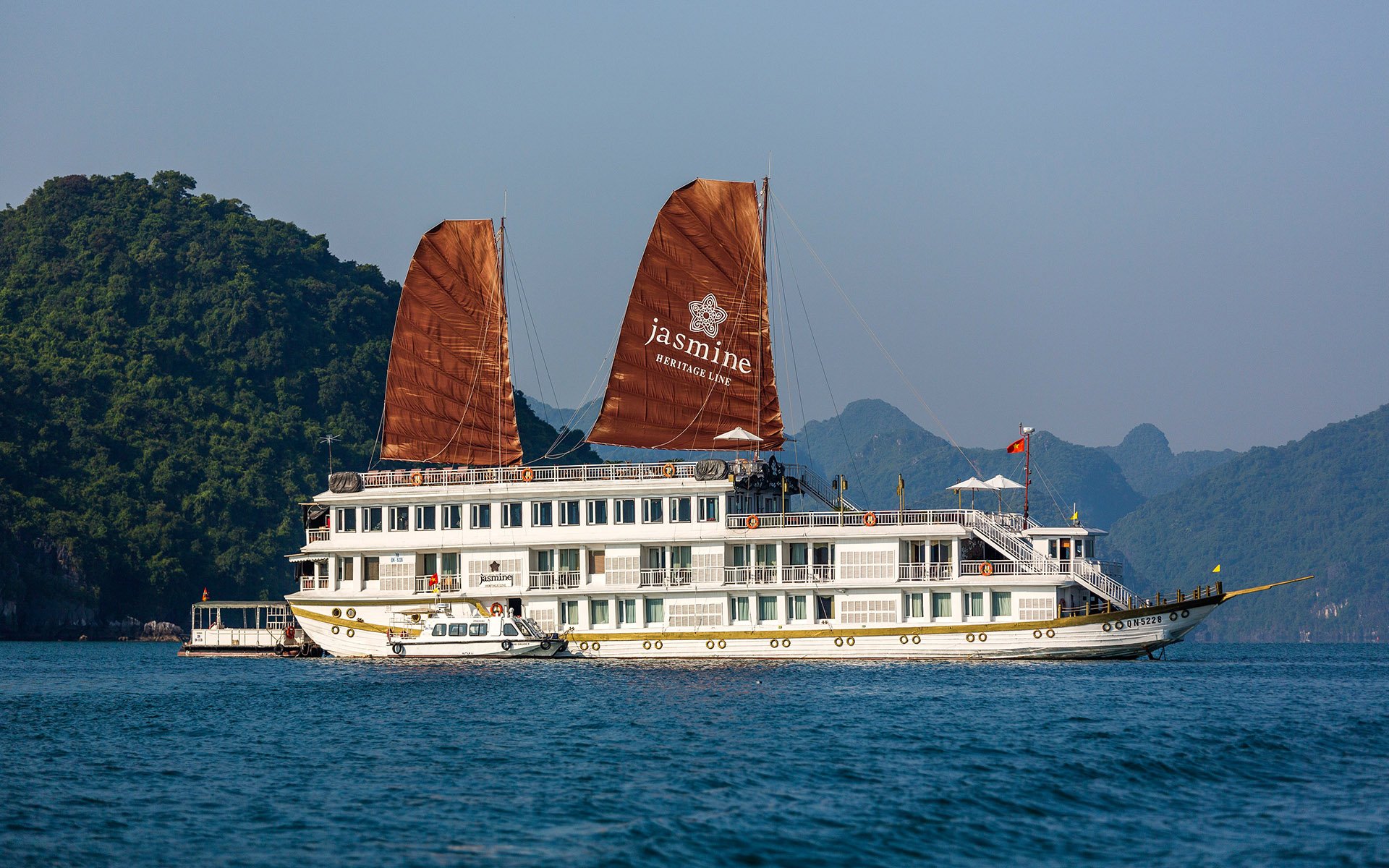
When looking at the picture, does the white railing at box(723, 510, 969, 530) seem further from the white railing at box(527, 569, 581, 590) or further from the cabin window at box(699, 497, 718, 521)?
the white railing at box(527, 569, 581, 590)

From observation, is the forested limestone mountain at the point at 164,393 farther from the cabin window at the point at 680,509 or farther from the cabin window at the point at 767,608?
the cabin window at the point at 767,608

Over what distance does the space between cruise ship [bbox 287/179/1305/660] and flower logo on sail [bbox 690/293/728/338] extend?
0.06 metres

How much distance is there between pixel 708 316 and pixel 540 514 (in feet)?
29.9

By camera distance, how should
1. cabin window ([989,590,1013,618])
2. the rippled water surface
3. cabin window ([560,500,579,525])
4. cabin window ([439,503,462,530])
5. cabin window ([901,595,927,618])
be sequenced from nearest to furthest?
the rippled water surface
cabin window ([989,590,1013,618])
cabin window ([901,595,927,618])
cabin window ([560,500,579,525])
cabin window ([439,503,462,530])

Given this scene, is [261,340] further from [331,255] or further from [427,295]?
[427,295]

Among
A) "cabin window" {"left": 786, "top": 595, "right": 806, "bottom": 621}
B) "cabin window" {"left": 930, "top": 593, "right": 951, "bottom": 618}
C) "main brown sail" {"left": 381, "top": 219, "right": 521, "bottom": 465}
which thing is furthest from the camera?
"main brown sail" {"left": 381, "top": 219, "right": 521, "bottom": 465}

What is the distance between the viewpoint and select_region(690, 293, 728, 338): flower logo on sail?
50.2 meters

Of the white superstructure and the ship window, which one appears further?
the ship window

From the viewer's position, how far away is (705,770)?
25922mm

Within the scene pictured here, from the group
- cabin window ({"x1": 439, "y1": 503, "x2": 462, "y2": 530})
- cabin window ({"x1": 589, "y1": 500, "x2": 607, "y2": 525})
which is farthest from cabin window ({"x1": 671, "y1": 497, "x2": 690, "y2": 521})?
cabin window ({"x1": 439, "y1": 503, "x2": 462, "y2": 530})

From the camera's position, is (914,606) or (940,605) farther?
(914,606)

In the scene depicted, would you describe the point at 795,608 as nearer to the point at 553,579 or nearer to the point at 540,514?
the point at 553,579

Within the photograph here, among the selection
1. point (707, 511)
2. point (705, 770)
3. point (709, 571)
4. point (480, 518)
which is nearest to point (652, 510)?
point (707, 511)

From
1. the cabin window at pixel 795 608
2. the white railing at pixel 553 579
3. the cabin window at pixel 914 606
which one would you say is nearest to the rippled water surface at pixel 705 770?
the cabin window at pixel 914 606
